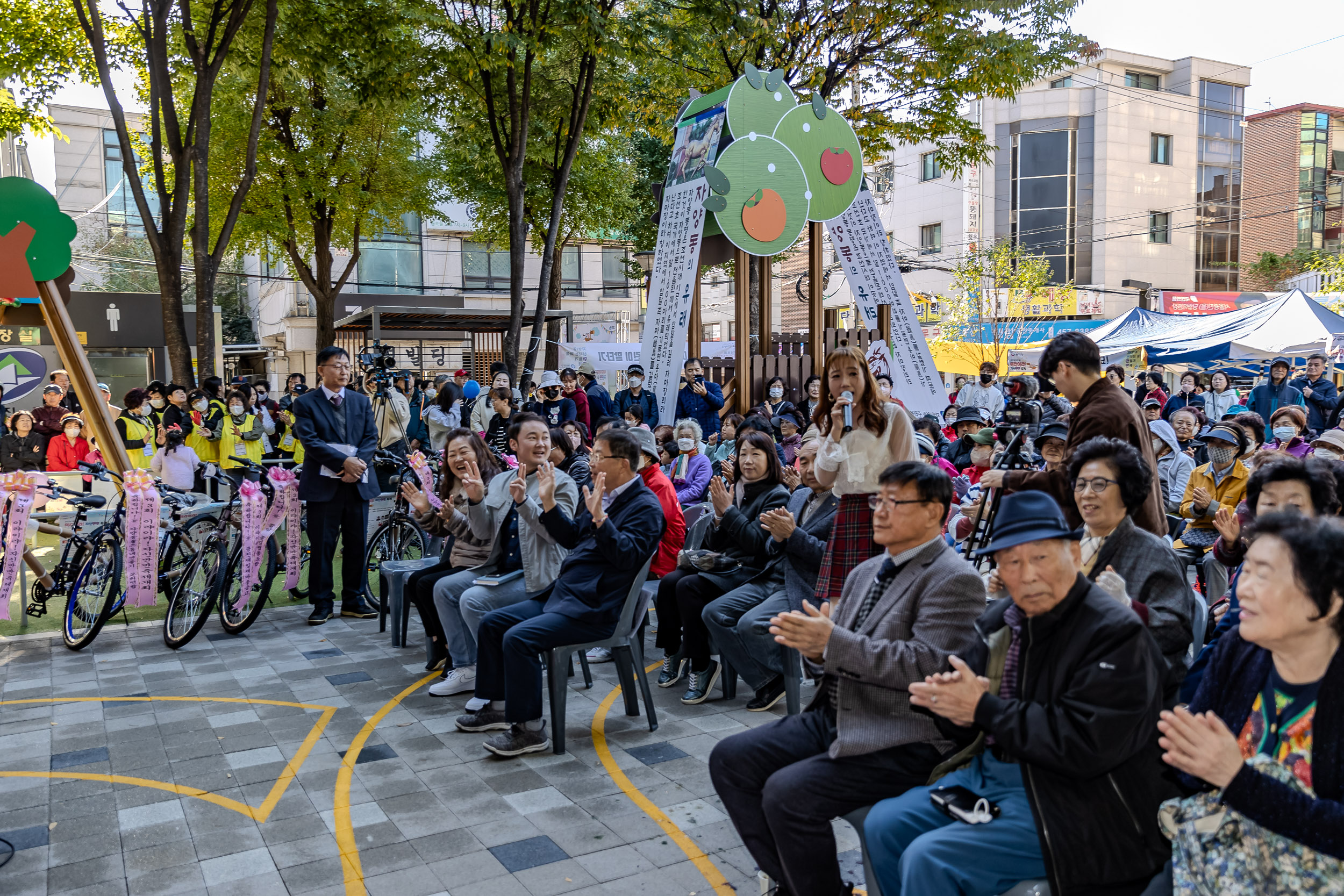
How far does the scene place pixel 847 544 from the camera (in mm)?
4637

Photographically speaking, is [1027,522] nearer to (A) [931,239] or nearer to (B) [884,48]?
(B) [884,48]

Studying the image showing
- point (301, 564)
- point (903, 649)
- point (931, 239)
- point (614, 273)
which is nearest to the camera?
point (903, 649)

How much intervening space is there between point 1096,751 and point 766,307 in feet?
36.5

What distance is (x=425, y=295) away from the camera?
1284 inches

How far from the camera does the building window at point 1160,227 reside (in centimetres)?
3700

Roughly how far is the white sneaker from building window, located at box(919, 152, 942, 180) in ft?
115

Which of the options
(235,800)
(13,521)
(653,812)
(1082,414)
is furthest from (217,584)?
(1082,414)

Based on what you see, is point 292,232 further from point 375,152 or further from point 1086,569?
point 1086,569

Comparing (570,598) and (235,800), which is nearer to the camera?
(235,800)

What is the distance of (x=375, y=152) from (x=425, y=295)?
463 inches

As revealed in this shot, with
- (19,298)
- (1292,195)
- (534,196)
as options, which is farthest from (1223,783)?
(1292,195)

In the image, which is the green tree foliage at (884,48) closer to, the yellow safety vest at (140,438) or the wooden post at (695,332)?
the wooden post at (695,332)

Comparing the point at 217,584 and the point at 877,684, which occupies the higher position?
the point at 877,684

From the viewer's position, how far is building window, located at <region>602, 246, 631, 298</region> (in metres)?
35.6
